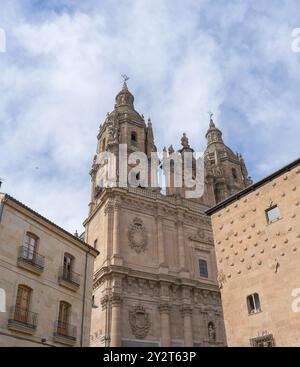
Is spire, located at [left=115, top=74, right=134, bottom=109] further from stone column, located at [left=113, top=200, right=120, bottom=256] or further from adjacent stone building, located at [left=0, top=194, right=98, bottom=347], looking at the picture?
adjacent stone building, located at [left=0, top=194, right=98, bottom=347]

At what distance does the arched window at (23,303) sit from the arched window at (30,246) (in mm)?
1374

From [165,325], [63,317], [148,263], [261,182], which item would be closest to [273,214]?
[261,182]

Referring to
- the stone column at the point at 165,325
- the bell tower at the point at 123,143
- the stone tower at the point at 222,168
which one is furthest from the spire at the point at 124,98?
the stone column at the point at 165,325

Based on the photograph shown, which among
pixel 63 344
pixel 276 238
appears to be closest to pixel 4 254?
pixel 63 344

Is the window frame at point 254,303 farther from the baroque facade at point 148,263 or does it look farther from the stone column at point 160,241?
the stone column at point 160,241

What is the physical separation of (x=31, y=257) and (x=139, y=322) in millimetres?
13211

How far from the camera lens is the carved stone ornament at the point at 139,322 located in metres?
28.8

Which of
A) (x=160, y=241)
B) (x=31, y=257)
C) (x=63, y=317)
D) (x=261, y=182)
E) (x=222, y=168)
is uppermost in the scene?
(x=222, y=168)

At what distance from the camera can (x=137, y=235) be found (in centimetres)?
3344

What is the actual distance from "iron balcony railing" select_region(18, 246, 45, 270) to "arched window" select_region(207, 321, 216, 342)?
1739 cm

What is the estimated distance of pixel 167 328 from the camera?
29.8 meters

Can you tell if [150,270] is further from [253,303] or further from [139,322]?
[253,303]

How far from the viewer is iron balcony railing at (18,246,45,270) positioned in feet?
59.1

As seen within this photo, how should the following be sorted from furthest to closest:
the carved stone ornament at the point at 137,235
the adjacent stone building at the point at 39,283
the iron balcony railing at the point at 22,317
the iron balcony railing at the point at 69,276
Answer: the carved stone ornament at the point at 137,235
the iron balcony railing at the point at 69,276
the adjacent stone building at the point at 39,283
the iron balcony railing at the point at 22,317
